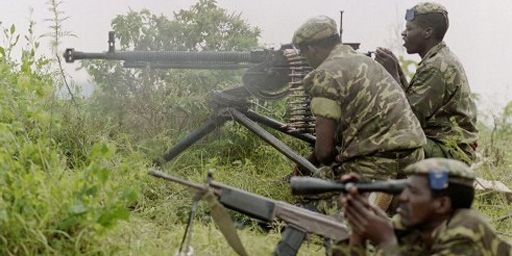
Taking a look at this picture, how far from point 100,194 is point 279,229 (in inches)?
64.8

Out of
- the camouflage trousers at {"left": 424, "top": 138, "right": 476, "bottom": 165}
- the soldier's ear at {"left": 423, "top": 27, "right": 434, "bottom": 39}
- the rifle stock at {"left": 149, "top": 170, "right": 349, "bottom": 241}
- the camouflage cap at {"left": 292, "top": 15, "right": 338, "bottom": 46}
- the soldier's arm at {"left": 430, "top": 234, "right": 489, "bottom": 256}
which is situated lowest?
the camouflage trousers at {"left": 424, "top": 138, "right": 476, "bottom": 165}

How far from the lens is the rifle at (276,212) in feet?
12.8

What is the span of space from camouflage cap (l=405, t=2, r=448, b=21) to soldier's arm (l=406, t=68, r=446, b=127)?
0.42 meters

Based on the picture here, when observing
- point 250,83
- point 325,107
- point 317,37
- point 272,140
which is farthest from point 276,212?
point 250,83

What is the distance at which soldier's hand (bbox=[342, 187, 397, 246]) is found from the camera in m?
3.15

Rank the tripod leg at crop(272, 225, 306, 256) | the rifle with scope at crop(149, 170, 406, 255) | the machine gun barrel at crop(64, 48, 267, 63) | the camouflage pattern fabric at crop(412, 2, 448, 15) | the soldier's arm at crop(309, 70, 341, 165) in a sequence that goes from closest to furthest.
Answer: the rifle with scope at crop(149, 170, 406, 255) → the tripod leg at crop(272, 225, 306, 256) → the soldier's arm at crop(309, 70, 341, 165) → the camouflage pattern fabric at crop(412, 2, 448, 15) → the machine gun barrel at crop(64, 48, 267, 63)

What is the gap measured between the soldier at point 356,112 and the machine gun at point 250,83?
4.23 feet

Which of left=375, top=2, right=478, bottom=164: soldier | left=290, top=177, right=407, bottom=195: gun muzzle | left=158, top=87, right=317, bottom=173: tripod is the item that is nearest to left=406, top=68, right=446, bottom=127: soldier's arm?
left=375, top=2, right=478, bottom=164: soldier

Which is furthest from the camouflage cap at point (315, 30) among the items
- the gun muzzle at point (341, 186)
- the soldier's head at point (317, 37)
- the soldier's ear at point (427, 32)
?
the gun muzzle at point (341, 186)

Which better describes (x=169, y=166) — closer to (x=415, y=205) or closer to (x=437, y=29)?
(x=437, y=29)

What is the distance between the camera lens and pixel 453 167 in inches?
123

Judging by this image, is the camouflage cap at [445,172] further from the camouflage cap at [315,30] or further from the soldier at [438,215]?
the camouflage cap at [315,30]

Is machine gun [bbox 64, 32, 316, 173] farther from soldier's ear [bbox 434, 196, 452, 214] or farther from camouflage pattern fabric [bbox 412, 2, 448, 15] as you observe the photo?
soldier's ear [bbox 434, 196, 452, 214]

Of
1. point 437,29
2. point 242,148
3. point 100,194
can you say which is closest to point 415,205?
point 100,194
